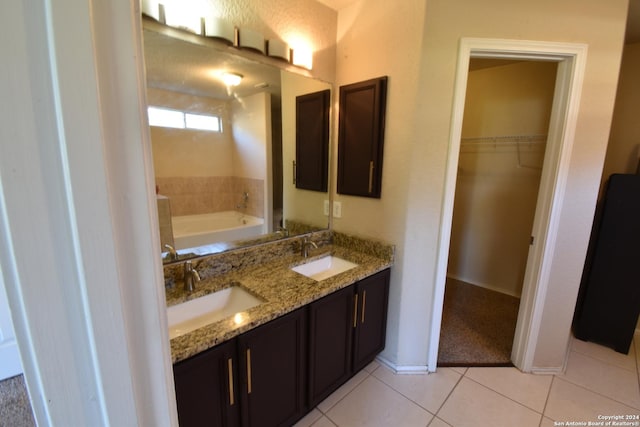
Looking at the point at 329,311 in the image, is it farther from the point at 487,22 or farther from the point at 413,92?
the point at 487,22

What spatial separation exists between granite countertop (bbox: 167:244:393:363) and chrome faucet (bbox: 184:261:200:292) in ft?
0.10

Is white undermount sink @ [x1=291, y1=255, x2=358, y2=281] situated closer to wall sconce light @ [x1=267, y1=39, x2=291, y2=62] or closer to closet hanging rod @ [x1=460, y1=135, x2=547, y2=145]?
wall sconce light @ [x1=267, y1=39, x2=291, y2=62]

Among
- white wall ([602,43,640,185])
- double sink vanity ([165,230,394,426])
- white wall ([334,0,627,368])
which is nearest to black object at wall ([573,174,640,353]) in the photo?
white wall ([602,43,640,185])

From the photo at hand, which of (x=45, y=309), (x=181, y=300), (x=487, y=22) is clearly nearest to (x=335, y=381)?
(x=181, y=300)

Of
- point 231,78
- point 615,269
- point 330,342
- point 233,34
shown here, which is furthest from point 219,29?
point 615,269

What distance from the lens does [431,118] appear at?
1.74 metres

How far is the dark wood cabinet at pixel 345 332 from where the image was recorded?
1569 millimetres

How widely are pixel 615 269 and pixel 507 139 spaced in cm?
153

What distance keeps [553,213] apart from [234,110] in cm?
216

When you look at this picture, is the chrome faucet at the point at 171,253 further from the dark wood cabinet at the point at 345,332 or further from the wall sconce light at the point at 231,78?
the wall sconce light at the point at 231,78

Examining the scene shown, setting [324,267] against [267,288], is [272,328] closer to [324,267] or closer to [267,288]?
[267,288]

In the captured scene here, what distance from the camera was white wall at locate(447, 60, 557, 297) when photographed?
112 inches

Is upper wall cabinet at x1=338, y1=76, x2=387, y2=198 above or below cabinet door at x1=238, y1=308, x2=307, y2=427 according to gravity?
above

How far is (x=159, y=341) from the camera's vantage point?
0.42 metres
